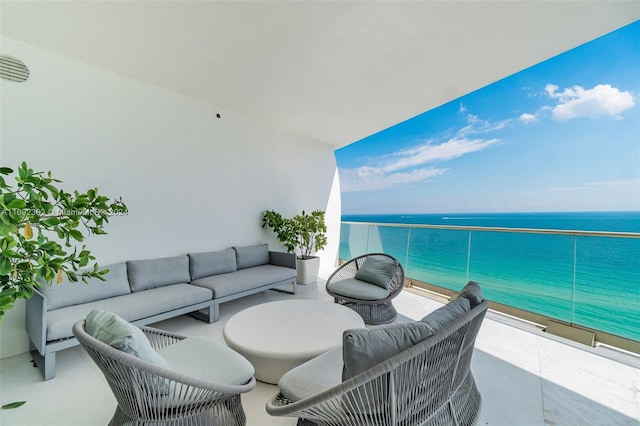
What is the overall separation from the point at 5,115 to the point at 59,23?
105 cm

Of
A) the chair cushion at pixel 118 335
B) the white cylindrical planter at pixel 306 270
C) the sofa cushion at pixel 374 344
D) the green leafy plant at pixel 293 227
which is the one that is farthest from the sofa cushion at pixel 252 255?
the sofa cushion at pixel 374 344

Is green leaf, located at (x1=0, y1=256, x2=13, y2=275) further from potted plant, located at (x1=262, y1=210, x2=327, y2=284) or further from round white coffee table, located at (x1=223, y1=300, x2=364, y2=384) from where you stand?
potted plant, located at (x1=262, y1=210, x2=327, y2=284)

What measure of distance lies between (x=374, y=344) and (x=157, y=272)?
123 inches

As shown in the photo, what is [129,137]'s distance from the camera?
3279 millimetres

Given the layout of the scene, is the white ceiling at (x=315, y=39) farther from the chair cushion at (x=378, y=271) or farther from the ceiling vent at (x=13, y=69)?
the chair cushion at (x=378, y=271)

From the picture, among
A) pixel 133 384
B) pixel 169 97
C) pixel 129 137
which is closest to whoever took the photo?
pixel 133 384

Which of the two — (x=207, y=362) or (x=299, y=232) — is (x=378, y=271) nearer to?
(x=299, y=232)

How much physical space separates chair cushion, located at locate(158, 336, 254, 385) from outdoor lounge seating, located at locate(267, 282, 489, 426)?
29 centimetres

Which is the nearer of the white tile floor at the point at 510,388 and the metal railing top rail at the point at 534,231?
the white tile floor at the point at 510,388

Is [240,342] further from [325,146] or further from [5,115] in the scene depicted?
[325,146]

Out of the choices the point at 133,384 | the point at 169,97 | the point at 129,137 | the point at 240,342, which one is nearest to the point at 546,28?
the point at 240,342

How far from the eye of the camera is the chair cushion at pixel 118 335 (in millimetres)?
1193

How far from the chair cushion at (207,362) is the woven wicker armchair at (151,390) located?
0.36 ft

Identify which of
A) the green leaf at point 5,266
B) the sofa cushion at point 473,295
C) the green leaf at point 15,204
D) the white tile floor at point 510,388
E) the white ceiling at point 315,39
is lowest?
the white tile floor at point 510,388
